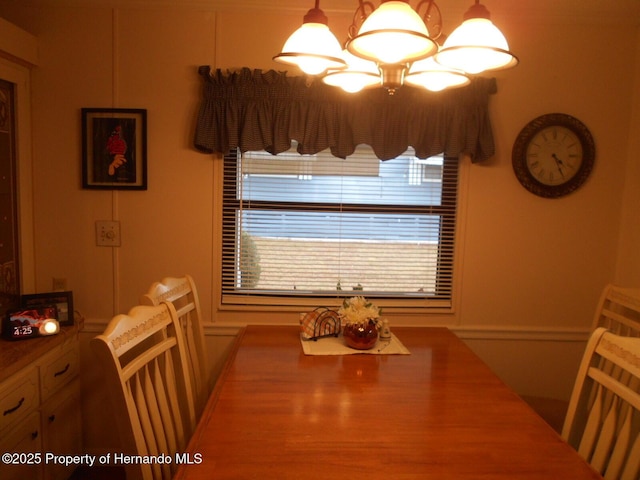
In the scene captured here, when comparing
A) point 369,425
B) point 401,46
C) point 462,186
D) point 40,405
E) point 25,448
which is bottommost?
point 25,448

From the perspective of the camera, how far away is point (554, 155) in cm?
237

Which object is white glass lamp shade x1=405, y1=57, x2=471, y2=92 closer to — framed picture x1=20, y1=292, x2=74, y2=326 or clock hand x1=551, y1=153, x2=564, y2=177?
clock hand x1=551, y1=153, x2=564, y2=177

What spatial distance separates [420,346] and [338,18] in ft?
5.85

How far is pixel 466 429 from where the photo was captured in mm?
1245

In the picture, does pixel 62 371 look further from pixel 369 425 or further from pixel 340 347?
pixel 369 425

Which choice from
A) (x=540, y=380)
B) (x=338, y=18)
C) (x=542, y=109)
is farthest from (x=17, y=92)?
(x=540, y=380)

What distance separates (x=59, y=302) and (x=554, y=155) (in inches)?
109

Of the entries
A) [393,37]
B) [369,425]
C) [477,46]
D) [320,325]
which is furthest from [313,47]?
[320,325]

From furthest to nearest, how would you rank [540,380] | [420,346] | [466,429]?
1. [540,380]
2. [420,346]
3. [466,429]

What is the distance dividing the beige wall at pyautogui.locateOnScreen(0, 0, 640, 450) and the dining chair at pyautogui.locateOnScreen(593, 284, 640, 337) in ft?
1.33

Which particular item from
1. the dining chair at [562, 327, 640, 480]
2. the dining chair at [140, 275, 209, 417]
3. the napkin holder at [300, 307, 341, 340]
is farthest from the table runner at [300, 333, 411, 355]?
the dining chair at [562, 327, 640, 480]

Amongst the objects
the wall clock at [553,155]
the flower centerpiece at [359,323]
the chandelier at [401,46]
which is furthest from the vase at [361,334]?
the wall clock at [553,155]

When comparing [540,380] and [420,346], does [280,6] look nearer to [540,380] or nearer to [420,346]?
[420,346]

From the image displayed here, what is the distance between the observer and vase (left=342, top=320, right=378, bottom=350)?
1.82 m
